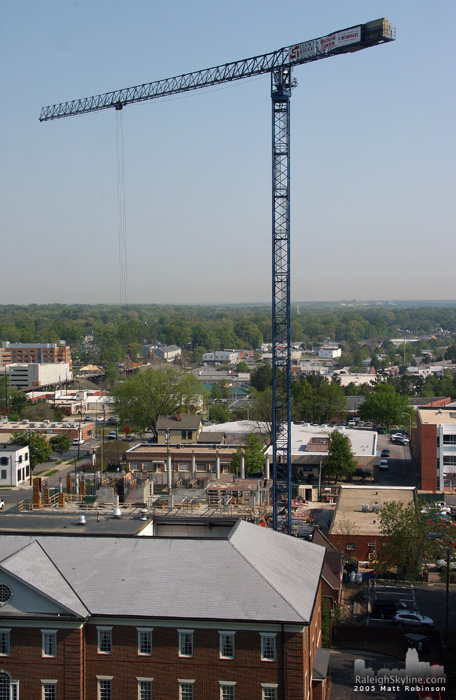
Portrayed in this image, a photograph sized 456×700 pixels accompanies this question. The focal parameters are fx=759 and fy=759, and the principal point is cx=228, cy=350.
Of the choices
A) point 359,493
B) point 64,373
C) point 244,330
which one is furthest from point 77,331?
point 359,493

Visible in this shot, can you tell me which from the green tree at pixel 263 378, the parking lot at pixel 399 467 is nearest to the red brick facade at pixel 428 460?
the parking lot at pixel 399 467

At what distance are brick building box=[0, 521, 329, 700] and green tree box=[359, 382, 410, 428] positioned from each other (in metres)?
47.9

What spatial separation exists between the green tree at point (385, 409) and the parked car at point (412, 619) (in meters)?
40.9

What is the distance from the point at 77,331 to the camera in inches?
6796

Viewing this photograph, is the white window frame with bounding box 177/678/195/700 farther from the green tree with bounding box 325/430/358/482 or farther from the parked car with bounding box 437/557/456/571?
the green tree with bounding box 325/430/358/482

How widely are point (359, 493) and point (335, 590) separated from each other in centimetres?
1276

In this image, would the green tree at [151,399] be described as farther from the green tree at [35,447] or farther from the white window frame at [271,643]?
the white window frame at [271,643]

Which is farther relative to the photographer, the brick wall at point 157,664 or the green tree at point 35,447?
the green tree at point 35,447

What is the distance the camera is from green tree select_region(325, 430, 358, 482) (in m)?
44.5

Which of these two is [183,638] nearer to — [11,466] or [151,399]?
[11,466]

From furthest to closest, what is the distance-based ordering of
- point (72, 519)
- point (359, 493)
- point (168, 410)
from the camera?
point (168, 410)
point (359, 493)
point (72, 519)

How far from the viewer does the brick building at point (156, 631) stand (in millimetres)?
15461

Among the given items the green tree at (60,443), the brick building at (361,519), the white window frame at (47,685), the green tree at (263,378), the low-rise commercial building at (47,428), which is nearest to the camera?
the white window frame at (47,685)

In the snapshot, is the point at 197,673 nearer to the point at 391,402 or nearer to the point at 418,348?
the point at 391,402
